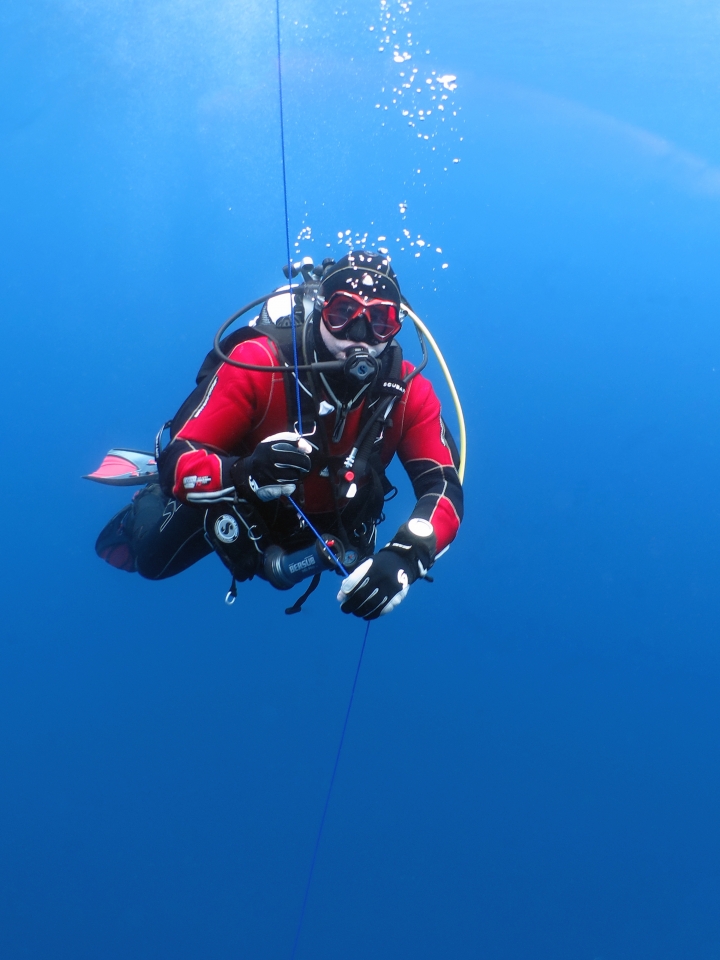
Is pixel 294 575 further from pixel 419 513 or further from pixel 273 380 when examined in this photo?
pixel 273 380

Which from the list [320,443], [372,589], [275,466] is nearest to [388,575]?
[372,589]

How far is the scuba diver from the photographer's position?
230cm

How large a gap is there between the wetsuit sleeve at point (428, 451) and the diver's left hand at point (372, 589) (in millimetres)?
431

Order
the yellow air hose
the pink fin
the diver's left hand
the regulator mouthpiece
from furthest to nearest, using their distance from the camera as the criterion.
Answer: the pink fin, the yellow air hose, the regulator mouthpiece, the diver's left hand

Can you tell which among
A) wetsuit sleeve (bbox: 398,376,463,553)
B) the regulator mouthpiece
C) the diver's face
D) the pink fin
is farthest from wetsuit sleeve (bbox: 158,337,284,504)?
the pink fin

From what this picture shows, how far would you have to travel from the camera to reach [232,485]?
2355mm

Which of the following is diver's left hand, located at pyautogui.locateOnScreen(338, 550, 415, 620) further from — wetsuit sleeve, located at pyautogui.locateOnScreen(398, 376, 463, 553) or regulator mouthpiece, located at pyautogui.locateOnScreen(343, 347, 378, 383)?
regulator mouthpiece, located at pyautogui.locateOnScreen(343, 347, 378, 383)

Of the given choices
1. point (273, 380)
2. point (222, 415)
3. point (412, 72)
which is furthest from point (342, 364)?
point (412, 72)

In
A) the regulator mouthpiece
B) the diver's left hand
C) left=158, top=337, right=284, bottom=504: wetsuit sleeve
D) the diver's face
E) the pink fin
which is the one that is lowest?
the diver's left hand

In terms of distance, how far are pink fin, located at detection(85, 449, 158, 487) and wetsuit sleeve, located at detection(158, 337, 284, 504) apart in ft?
3.18

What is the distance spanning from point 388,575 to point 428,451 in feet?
2.27

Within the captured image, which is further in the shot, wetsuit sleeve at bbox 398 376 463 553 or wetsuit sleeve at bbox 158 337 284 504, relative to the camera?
wetsuit sleeve at bbox 398 376 463 553

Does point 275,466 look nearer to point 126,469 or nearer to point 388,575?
point 388,575

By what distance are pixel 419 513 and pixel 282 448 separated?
2.01 ft
